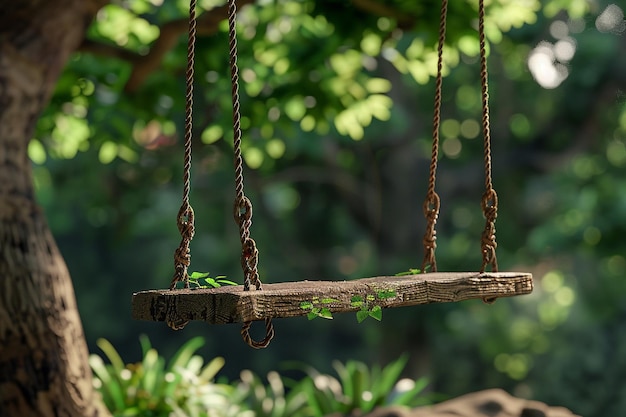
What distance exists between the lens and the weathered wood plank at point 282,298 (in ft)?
7.78

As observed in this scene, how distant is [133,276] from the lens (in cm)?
1374

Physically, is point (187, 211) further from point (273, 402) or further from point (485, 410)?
point (273, 402)

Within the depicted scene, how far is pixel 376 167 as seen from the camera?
32.2ft

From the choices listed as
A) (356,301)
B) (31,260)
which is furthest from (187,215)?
(31,260)

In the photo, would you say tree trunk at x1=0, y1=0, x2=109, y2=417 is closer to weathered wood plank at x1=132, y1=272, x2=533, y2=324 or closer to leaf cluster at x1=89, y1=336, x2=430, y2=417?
leaf cluster at x1=89, y1=336, x2=430, y2=417

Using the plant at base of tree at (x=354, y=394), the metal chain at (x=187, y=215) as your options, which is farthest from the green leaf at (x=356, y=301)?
the plant at base of tree at (x=354, y=394)

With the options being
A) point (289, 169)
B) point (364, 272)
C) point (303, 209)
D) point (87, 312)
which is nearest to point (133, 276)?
point (87, 312)

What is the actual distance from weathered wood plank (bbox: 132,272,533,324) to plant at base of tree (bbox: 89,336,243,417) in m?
2.65

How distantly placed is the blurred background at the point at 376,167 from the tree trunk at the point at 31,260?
66cm

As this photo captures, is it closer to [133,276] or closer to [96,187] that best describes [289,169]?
[96,187]

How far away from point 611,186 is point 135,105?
4.51 metres

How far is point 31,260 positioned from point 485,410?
92.1 inches

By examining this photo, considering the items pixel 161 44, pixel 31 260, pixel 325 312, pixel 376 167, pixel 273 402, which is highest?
pixel 161 44

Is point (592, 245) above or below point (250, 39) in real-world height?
below
